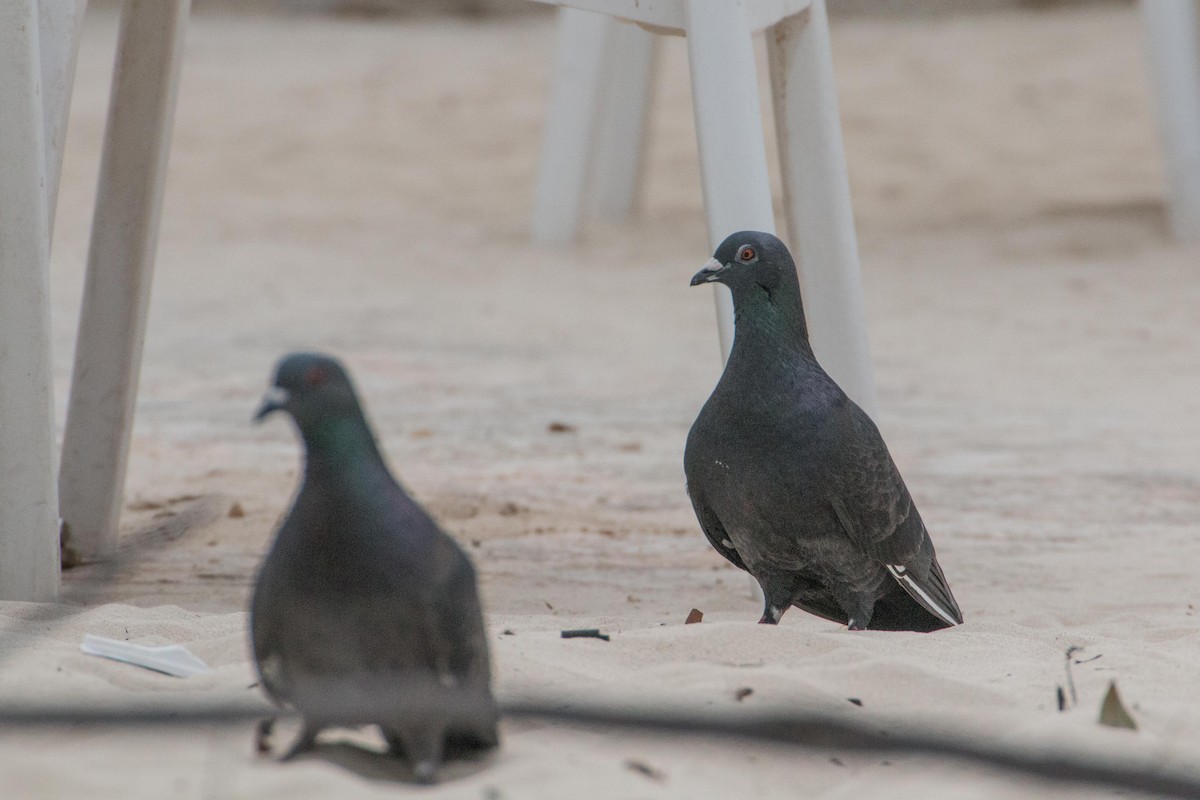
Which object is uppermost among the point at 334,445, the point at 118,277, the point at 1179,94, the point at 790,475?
the point at 1179,94


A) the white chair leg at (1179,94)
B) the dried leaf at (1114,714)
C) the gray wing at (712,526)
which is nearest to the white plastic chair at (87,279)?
the gray wing at (712,526)

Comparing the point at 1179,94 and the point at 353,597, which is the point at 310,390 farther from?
the point at 1179,94

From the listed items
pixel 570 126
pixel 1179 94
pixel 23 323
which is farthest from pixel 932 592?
pixel 570 126

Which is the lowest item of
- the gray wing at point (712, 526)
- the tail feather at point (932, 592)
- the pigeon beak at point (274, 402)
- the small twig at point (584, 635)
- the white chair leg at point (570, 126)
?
the tail feather at point (932, 592)

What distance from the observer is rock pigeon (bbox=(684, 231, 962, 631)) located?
297cm

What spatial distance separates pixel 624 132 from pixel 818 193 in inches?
338

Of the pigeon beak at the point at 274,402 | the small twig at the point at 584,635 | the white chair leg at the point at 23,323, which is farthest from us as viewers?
the white chair leg at the point at 23,323

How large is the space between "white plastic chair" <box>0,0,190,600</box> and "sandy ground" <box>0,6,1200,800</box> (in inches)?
8.1

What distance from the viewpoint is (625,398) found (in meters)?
6.57

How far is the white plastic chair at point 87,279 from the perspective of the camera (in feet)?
9.75

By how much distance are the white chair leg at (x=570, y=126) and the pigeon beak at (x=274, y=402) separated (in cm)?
904

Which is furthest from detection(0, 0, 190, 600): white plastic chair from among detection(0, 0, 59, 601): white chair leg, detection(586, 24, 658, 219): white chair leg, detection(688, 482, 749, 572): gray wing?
detection(586, 24, 658, 219): white chair leg

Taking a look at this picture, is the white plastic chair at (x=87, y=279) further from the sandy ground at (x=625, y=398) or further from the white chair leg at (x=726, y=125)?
the white chair leg at (x=726, y=125)

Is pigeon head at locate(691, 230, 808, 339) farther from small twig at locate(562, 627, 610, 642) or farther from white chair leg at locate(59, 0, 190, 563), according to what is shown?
white chair leg at locate(59, 0, 190, 563)
